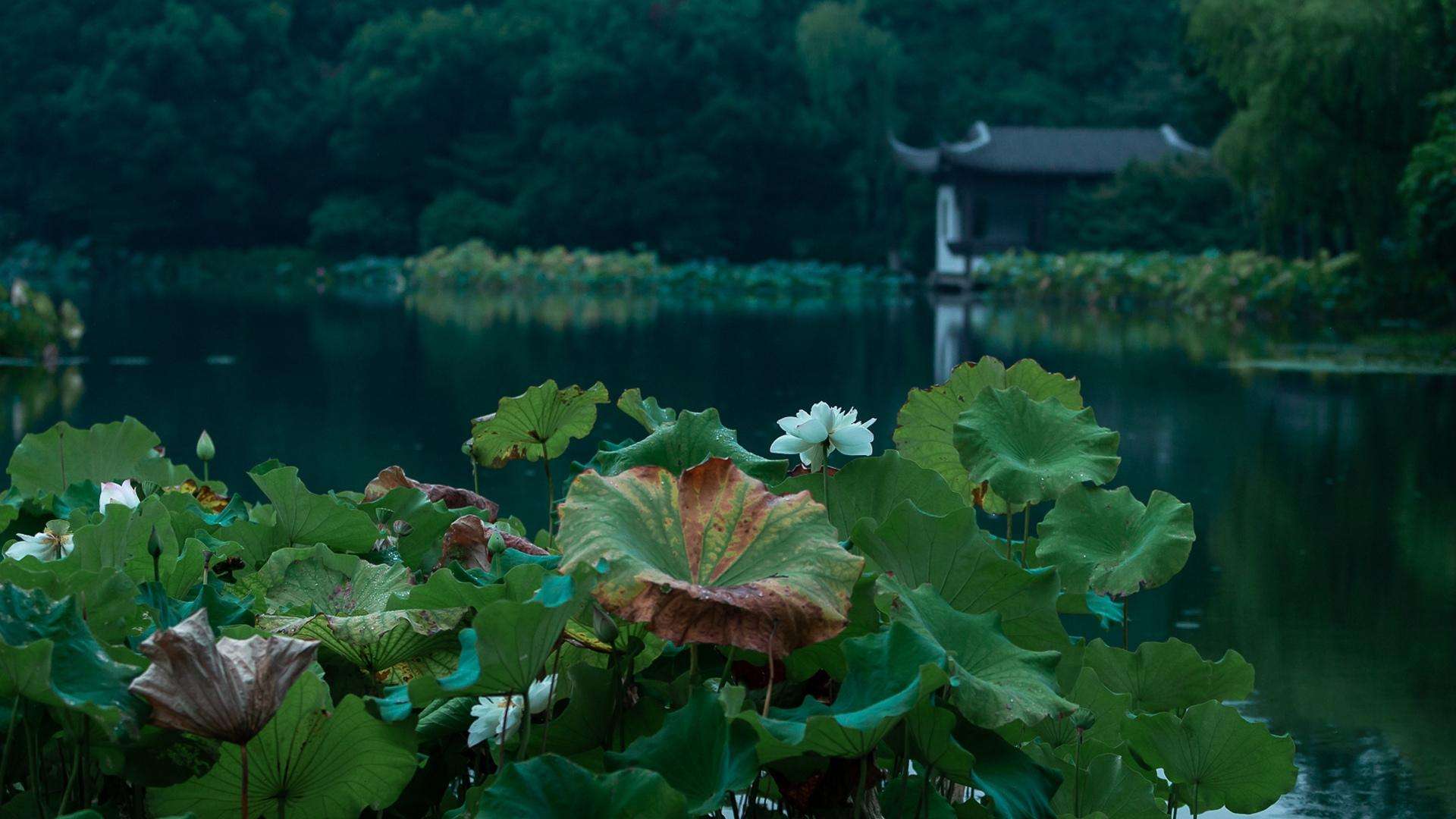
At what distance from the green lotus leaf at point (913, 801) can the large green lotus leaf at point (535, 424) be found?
54 cm

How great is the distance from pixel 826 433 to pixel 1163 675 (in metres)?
0.41

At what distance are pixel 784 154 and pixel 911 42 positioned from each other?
4999 millimetres

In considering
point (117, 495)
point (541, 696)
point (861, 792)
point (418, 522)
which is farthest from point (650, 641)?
point (117, 495)

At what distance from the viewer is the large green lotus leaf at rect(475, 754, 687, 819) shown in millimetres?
878

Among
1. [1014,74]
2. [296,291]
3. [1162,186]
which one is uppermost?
[1014,74]

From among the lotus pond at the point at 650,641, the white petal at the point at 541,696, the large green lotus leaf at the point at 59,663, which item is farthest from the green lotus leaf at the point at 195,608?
the white petal at the point at 541,696

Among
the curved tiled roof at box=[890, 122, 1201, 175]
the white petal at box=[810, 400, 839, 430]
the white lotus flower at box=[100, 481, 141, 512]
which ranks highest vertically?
the curved tiled roof at box=[890, 122, 1201, 175]

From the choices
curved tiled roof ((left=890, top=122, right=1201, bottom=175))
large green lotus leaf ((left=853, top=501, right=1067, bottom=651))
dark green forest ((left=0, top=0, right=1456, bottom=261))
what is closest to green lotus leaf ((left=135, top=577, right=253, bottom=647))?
large green lotus leaf ((left=853, top=501, right=1067, bottom=651))

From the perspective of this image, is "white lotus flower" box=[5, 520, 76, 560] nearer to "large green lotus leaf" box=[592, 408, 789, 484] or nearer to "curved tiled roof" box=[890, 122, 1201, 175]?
"large green lotus leaf" box=[592, 408, 789, 484]

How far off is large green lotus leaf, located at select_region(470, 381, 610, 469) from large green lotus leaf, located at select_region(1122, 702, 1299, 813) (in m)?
0.60

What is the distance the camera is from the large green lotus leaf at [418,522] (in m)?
1.54

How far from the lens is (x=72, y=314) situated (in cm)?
1152

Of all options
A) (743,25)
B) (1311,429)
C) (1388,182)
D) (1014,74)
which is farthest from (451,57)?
(1311,429)

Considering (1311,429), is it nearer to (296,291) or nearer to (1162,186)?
(1162,186)
